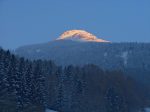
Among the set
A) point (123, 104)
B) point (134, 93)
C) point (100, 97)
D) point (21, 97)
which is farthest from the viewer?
point (134, 93)

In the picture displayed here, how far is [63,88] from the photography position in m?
150

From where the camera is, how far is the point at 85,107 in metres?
152

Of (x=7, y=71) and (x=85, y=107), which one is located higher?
(x=7, y=71)

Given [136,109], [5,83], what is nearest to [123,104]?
[136,109]

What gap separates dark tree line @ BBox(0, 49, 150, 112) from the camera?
10981 cm

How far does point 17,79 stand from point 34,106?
736cm

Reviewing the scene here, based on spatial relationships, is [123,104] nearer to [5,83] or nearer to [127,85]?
[127,85]

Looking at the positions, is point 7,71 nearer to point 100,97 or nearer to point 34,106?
point 34,106

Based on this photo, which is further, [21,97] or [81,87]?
[81,87]

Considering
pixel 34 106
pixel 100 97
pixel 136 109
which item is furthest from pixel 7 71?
pixel 136 109

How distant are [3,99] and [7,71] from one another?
244 inches

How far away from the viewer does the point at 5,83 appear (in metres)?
110

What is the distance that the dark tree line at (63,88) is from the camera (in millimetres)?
109812

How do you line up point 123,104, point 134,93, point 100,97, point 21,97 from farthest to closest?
point 134,93 → point 100,97 → point 123,104 → point 21,97
